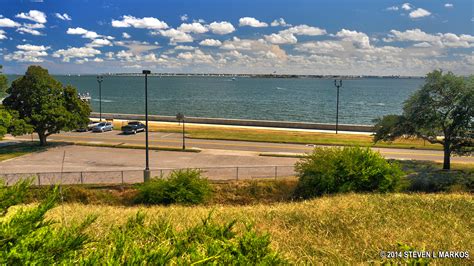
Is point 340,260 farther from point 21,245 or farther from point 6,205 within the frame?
point 6,205

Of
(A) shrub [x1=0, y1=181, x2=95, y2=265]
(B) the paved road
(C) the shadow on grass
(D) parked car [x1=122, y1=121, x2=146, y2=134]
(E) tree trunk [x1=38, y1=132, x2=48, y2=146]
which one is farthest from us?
(D) parked car [x1=122, y1=121, x2=146, y2=134]

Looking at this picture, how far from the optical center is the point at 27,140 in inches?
1780

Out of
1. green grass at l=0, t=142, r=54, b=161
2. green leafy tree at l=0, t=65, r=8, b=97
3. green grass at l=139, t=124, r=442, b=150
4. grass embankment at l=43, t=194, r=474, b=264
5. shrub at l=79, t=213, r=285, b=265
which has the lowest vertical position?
green grass at l=0, t=142, r=54, b=161

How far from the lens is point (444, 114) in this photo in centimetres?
3039

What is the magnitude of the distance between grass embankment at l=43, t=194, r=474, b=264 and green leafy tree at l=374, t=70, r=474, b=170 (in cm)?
1595

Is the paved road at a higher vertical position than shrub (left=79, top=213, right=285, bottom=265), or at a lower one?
lower

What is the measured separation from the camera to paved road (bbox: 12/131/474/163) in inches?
Answer: 1479

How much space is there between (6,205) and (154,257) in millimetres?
4175

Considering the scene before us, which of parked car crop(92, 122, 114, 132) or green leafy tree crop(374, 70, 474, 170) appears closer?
green leafy tree crop(374, 70, 474, 170)

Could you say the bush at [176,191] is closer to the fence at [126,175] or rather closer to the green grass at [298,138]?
the fence at [126,175]

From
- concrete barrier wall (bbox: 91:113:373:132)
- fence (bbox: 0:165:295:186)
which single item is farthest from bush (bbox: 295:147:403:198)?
concrete barrier wall (bbox: 91:113:373:132)

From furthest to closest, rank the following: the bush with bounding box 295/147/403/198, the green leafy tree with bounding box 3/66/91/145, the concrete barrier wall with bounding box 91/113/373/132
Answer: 1. the concrete barrier wall with bounding box 91/113/373/132
2. the green leafy tree with bounding box 3/66/91/145
3. the bush with bounding box 295/147/403/198

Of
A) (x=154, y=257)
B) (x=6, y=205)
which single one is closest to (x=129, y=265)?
(x=154, y=257)

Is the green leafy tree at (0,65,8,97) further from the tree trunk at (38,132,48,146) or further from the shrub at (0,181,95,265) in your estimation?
the shrub at (0,181,95,265)
